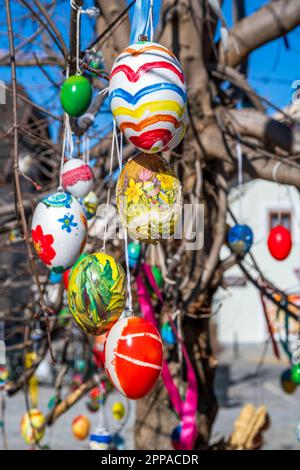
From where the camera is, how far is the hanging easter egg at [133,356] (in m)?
1.52

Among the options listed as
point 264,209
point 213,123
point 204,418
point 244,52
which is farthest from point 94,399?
point 264,209

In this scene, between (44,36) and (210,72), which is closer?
(210,72)

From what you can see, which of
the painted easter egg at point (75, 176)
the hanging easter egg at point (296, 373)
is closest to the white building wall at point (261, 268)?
the hanging easter egg at point (296, 373)

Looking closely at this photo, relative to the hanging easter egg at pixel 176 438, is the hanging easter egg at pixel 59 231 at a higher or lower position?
higher

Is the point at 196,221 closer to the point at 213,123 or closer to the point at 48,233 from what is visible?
the point at 213,123

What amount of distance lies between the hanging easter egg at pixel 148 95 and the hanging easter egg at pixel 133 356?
18.0 inches

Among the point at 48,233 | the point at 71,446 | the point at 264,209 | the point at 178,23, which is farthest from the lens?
the point at 264,209

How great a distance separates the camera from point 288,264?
16.1 metres

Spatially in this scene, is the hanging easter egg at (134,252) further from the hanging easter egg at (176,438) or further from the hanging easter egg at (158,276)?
the hanging easter egg at (176,438)

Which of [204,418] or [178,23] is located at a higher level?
[178,23]

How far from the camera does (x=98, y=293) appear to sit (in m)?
1.58

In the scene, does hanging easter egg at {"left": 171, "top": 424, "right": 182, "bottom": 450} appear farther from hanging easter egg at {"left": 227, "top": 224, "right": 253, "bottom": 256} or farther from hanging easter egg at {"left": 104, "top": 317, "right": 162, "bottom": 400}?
hanging easter egg at {"left": 104, "top": 317, "right": 162, "bottom": 400}

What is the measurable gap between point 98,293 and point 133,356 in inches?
7.6
